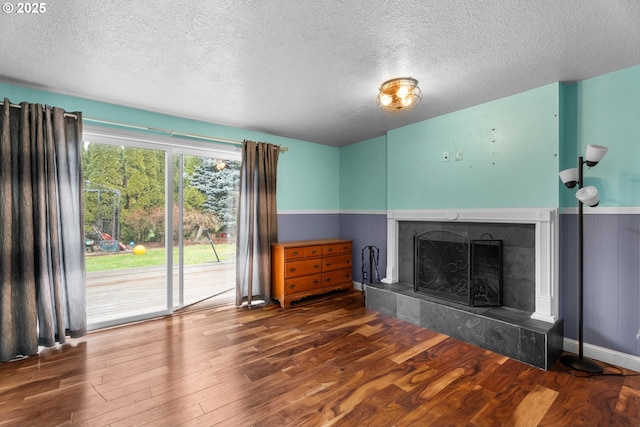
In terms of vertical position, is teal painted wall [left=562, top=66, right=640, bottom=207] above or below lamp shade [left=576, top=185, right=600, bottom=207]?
above

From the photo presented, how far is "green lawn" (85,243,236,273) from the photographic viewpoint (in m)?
3.04

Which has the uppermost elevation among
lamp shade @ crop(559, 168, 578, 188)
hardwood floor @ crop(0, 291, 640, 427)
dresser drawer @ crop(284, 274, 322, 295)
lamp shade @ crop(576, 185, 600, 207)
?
lamp shade @ crop(559, 168, 578, 188)

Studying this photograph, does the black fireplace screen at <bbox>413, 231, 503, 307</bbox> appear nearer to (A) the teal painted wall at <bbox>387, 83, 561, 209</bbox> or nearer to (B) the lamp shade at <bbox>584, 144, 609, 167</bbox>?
(A) the teal painted wall at <bbox>387, 83, 561, 209</bbox>

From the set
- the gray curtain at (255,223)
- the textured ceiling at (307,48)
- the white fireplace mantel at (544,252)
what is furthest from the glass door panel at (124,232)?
the white fireplace mantel at (544,252)

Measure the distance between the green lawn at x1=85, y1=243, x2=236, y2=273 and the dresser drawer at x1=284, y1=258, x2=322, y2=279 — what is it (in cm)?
82

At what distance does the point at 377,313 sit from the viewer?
136 inches

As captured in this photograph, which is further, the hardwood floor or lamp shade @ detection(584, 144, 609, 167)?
lamp shade @ detection(584, 144, 609, 167)

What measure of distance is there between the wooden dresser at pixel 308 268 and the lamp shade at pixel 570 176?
2683 millimetres

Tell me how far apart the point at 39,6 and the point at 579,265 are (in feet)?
13.3

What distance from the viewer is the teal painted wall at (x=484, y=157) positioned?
8.26 ft

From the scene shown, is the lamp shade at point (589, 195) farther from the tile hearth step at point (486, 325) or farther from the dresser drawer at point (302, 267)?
the dresser drawer at point (302, 267)

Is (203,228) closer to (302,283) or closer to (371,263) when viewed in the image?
(302,283)

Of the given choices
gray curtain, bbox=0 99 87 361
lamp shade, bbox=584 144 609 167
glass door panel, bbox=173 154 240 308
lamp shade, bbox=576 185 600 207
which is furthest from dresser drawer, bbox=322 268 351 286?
lamp shade, bbox=584 144 609 167

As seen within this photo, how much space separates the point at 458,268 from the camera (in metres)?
3.16
